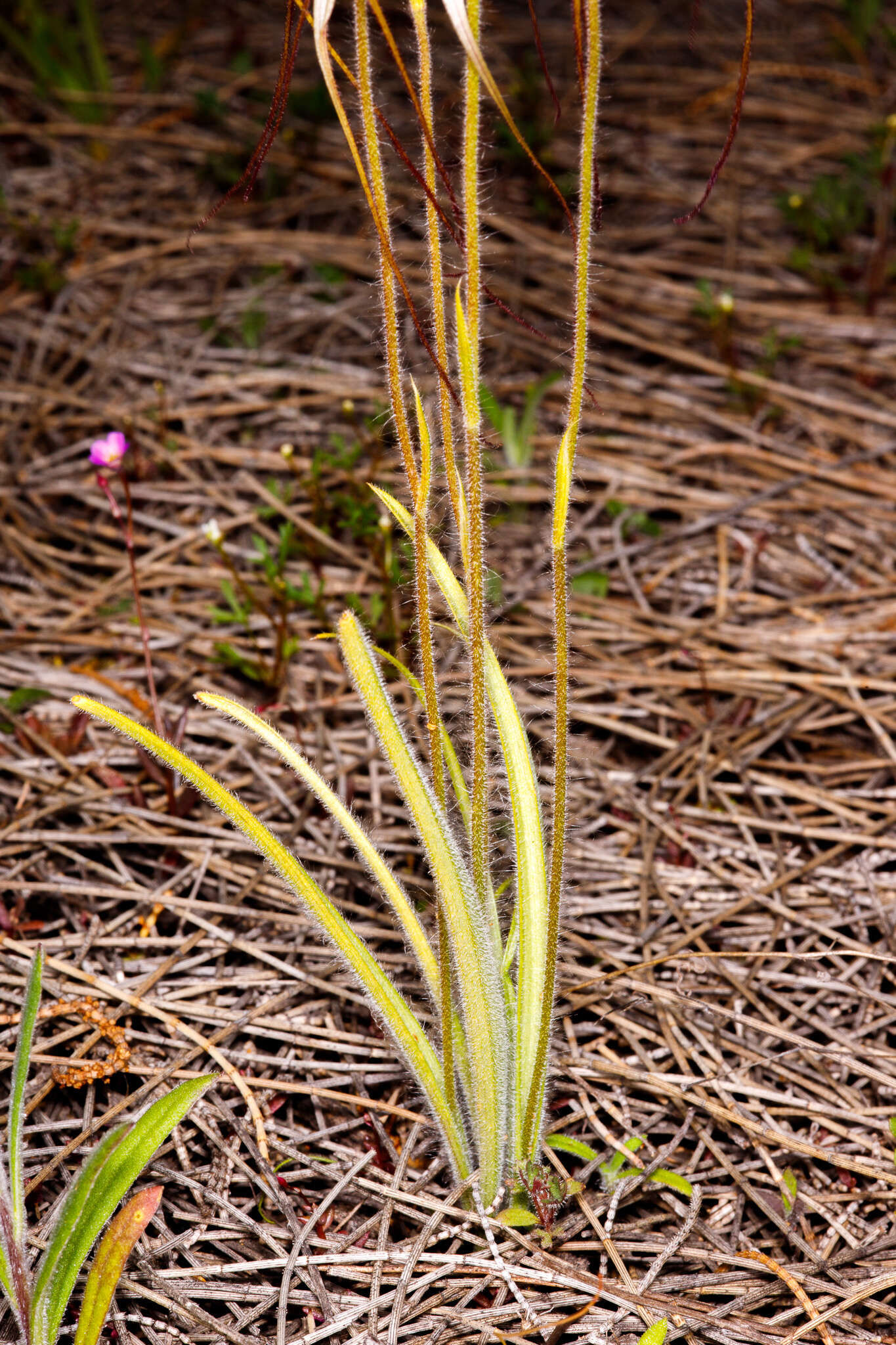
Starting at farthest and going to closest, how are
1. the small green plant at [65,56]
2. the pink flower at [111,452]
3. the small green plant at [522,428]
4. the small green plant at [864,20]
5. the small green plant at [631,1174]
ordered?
the small green plant at [864,20], the small green plant at [65,56], the small green plant at [522,428], the pink flower at [111,452], the small green plant at [631,1174]

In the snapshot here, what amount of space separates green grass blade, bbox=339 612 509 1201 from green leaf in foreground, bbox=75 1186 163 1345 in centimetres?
43

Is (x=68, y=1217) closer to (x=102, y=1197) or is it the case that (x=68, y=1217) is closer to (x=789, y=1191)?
(x=102, y=1197)

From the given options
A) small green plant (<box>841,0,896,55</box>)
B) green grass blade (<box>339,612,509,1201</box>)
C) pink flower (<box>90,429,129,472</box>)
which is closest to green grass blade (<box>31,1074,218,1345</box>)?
green grass blade (<box>339,612,509,1201</box>)

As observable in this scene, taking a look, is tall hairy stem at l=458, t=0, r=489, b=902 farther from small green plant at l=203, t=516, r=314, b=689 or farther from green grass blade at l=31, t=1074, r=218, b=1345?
small green plant at l=203, t=516, r=314, b=689

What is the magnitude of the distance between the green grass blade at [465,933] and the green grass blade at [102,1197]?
345 mm

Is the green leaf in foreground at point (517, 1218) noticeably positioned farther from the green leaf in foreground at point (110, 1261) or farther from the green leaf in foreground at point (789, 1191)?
the green leaf in foreground at point (110, 1261)

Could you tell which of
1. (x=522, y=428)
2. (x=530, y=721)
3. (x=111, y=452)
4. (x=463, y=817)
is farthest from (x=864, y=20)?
(x=463, y=817)

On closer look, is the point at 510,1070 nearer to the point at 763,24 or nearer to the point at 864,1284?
the point at 864,1284

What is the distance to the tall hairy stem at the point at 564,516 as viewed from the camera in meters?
1.11

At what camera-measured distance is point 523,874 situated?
155cm

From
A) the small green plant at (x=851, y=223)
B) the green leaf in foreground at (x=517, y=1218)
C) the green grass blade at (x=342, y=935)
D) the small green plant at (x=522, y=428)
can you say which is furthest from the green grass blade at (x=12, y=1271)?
the small green plant at (x=851, y=223)

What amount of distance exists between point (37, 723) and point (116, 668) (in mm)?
250

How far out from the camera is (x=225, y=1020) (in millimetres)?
1775

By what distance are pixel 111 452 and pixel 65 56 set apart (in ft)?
8.54
